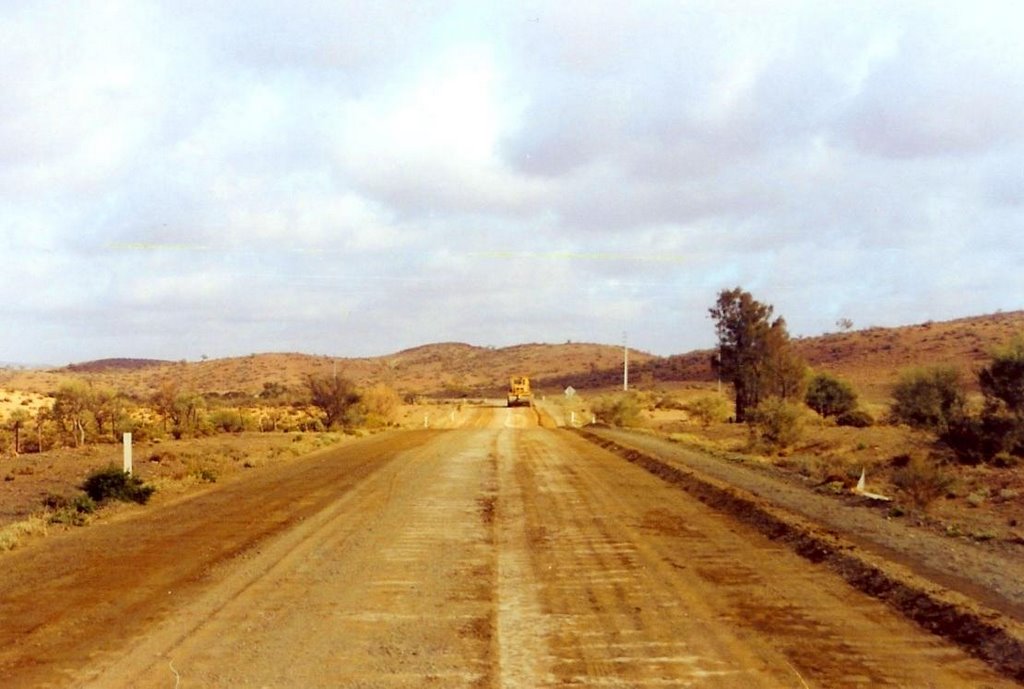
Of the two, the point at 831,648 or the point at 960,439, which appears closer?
the point at 831,648

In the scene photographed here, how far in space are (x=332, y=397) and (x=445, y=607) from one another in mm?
48351

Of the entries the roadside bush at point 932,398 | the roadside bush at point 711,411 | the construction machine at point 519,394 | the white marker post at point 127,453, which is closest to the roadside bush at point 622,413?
the roadside bush at point 711,411

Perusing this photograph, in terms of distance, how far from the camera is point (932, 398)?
1326 inches

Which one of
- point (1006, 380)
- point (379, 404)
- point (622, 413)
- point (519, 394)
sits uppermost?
point (1006, 380)

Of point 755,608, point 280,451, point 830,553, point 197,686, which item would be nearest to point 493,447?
point 280,451

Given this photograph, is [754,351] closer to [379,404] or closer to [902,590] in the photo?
[379,404]

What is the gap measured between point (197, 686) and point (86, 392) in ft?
144

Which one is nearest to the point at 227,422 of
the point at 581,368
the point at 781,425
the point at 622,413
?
the point at 622,413

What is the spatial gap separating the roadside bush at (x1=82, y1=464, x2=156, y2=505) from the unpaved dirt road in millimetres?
2520

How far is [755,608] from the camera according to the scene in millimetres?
8953

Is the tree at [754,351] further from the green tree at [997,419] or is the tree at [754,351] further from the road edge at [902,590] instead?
the road edge at [902,590]

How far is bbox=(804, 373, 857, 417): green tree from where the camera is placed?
191 feet

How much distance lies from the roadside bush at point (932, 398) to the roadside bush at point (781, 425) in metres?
4.78

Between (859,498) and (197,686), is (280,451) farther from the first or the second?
(197,686)
